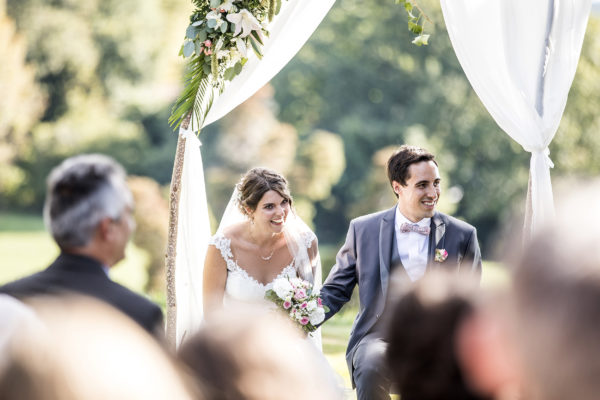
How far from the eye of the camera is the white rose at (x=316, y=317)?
141 inches

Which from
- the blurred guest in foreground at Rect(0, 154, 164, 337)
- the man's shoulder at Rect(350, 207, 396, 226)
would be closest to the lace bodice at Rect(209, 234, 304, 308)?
the man's shoulder at Rect(350, 207, 396, 226)

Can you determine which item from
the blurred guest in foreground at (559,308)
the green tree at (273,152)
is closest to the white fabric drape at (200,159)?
the blurred guest in foreground at (559,308)

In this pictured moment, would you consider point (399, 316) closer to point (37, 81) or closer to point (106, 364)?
point (106, 364)

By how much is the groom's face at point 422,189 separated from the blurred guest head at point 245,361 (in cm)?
299

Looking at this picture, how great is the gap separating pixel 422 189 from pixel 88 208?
2.28 metres

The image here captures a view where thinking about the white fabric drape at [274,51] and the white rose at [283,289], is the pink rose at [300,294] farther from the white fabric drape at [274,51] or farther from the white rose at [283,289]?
the white fabric drape at [274,51]

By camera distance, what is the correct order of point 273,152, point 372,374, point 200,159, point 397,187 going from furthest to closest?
point 273,152
point 200,159
point 397,187
point 372,374

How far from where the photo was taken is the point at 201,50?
13.9ft

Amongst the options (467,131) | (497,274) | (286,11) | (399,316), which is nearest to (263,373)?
(399,316)

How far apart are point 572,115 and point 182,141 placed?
2275 cm

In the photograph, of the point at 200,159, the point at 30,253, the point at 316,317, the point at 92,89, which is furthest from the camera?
the point at 92,89

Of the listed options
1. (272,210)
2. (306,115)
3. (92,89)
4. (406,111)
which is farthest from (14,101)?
(272,210)

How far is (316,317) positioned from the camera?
3.59 meters

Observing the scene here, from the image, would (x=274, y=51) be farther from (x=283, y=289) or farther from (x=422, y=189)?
(x=283, y=289)
